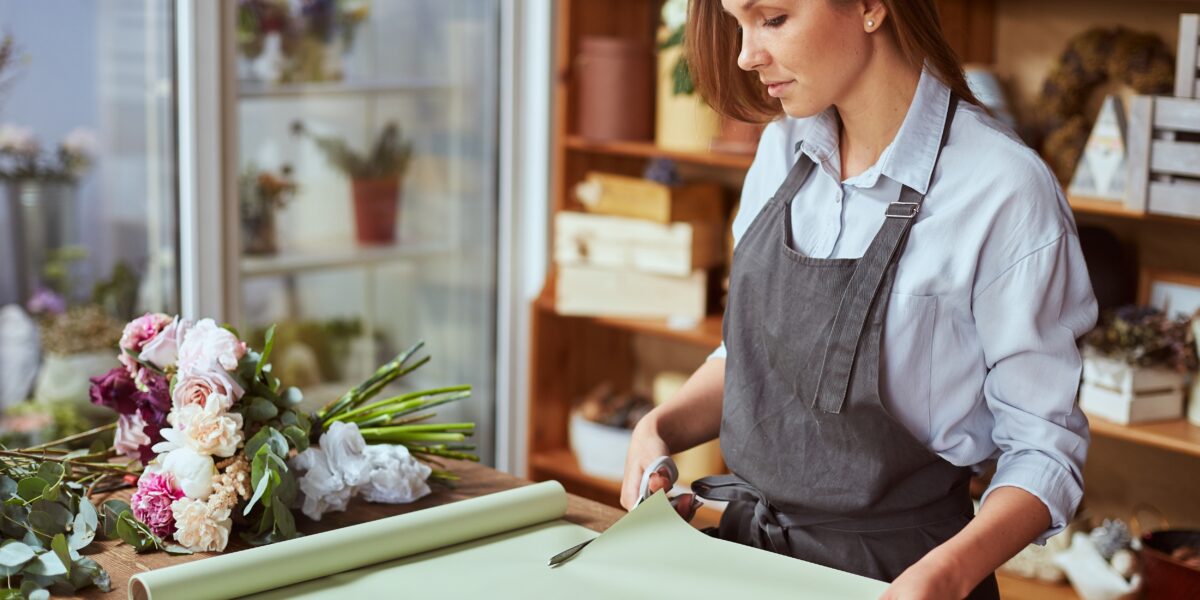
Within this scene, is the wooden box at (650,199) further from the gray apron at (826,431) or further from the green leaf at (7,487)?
the green leaf at (7,487)

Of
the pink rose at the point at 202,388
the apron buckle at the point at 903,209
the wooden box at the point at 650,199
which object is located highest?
the apron buckle at the point at 903,209

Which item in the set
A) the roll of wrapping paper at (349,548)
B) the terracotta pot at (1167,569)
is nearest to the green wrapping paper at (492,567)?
the roll of wrapping paper at (349,548)

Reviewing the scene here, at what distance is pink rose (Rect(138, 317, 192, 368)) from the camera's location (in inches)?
56.7

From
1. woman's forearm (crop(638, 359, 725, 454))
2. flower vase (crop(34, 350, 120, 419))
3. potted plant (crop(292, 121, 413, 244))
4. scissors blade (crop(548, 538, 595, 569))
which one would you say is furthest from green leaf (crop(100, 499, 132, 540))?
potted plant (crop(292, 121, 413, 244))

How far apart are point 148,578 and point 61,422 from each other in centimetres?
176

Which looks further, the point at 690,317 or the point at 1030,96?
the point at 690,317

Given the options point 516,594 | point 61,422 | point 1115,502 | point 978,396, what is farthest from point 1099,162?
point 61,422

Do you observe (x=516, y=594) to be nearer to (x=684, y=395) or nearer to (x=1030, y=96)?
(x=684, y=395)

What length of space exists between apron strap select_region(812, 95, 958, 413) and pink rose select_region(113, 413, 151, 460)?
0.77 m

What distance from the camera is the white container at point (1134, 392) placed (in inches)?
93.7

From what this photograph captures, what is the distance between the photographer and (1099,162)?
2.43 metres

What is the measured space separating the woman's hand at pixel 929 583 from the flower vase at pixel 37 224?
2.13 m

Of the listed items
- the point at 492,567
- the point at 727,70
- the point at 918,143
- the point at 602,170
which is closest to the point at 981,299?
the point at 918,143

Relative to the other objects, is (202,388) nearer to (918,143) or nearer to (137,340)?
(137,340)
